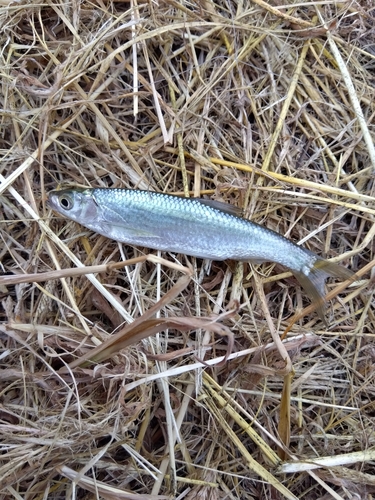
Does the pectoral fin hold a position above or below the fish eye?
below

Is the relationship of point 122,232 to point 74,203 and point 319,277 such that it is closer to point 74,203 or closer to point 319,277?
point 74,203

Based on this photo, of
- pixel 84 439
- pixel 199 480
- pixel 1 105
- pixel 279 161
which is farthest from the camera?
pixel 279 161

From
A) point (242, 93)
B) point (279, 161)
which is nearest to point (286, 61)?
point (242, 93)

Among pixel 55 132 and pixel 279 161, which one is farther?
pixel 279 161

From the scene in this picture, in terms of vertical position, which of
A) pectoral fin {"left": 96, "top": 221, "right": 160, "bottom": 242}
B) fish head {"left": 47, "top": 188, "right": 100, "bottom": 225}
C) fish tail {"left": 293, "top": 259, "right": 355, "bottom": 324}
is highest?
fish head {"left": 47, "top": 188, "right": 100, "bottom": 225}

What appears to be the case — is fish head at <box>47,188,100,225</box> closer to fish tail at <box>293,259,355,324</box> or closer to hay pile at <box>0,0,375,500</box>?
hay pile at <box>0,0,375,500</box>

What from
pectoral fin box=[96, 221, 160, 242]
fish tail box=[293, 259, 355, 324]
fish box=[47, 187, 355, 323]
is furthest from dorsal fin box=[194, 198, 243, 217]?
fish tail box=[293, 259, 355, 324]

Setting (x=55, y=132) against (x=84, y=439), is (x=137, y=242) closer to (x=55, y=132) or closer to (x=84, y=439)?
(x=55, y=132)
